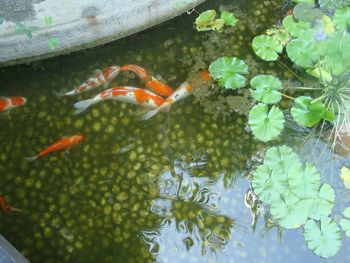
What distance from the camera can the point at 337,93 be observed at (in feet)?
11.4

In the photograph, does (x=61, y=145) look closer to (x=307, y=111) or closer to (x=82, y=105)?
(x=82, y=105)

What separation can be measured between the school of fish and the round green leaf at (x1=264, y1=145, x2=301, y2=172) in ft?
2.48

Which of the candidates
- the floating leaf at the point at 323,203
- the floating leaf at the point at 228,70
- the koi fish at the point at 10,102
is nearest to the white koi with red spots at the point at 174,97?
the floating leaf at the point at 228,70

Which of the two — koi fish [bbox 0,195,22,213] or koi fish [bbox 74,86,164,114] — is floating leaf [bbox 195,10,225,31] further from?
koi fish [bbox 0,195,22,213]

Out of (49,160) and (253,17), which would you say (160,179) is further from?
(253,17)

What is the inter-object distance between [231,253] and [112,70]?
1.57 m

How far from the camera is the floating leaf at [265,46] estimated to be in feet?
11.8

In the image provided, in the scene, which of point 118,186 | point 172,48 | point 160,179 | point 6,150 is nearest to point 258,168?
point 160,179

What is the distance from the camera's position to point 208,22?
380cm

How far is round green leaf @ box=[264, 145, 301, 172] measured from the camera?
10.5 feet

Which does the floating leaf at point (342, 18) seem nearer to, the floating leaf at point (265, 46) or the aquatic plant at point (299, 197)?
→ the floating leaf at point (265, 46)

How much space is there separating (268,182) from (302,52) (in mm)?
982

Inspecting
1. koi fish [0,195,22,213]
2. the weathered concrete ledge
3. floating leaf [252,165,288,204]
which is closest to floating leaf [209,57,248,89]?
the weathered concrete ledge

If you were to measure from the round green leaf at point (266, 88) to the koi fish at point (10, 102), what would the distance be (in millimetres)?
1643
